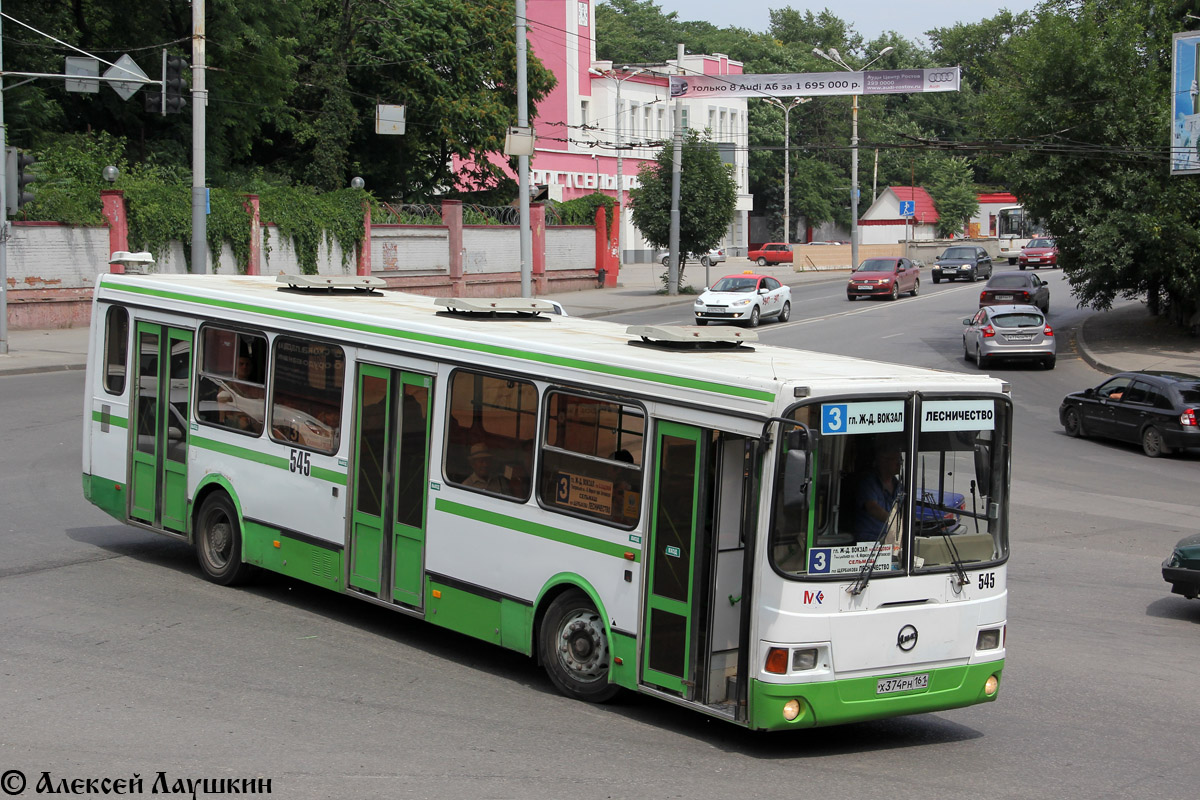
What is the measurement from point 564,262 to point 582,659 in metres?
45.5

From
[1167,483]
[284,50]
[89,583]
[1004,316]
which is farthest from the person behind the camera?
[284,50]

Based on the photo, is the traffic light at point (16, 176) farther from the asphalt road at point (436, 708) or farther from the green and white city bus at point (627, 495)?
the green and white city bus at point (627, 495)

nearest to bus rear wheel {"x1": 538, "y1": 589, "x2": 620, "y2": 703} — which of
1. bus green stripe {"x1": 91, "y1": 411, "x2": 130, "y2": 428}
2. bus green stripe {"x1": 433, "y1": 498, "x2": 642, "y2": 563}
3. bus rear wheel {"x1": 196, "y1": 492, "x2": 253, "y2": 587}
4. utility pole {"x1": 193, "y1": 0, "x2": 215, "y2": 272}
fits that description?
bus green stripe {"x1": 433, "y1": 498, "x2": 642, "y2": 563}

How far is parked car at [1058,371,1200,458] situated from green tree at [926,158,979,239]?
7991 centimetres

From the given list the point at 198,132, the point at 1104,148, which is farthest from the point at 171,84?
the point at 1104,148

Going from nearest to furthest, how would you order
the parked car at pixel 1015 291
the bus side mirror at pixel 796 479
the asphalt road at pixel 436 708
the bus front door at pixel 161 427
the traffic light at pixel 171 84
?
the asphalt road at pixel 436 708 < the bus side mirror at pixel 796 479 < the bus front door at pixel 161 427 < the traffic light at pixel 171 84 < the parked car at pixel 1015 291

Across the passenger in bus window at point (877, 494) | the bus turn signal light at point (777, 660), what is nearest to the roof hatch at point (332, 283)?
the passenger in bus window at point (877, 494)

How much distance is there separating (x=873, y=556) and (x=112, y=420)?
26.6ft

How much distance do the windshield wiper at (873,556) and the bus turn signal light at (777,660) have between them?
1.76ft

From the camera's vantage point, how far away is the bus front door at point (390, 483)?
964cm

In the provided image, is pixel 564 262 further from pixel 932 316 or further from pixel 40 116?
pixel 40 116

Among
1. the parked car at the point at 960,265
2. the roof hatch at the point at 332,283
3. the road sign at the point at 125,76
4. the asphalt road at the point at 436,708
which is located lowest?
the asphalt road at the point at 436,708

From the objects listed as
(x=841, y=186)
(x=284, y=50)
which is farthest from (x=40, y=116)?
(x=841, y=186)

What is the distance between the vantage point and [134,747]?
720 centimetres
